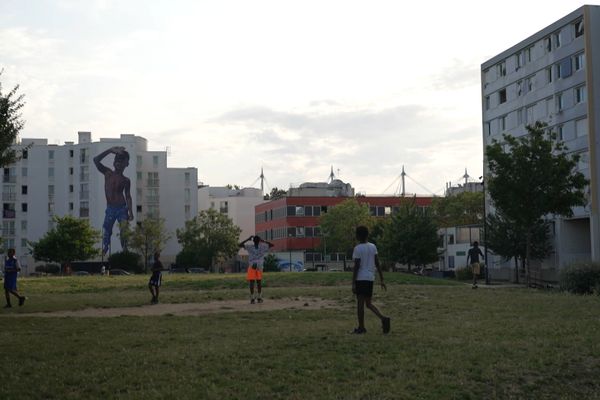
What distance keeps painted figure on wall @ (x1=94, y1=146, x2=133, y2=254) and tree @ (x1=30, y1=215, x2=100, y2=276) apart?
28.1 metres

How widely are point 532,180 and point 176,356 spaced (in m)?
33.5

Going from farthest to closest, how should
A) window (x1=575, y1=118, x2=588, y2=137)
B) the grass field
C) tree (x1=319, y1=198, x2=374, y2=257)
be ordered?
tree (x1=319, y1=198, x2=374, y2=257) < window (x1=575, y1=118, x2=588, y2=137) < the grass field

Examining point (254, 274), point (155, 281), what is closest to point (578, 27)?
point (254, 274)

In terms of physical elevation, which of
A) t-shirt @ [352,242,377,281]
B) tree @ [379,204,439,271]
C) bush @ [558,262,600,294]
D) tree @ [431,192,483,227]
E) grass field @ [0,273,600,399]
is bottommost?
grass field @ [0,273,600,399]

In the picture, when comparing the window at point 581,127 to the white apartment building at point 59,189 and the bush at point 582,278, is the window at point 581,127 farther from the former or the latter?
the white apartment building at point 59,189

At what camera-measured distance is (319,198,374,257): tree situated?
102 m

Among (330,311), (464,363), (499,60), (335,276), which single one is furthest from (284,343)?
(499,60)

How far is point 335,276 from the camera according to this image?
3956cm

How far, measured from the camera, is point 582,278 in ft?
94.2

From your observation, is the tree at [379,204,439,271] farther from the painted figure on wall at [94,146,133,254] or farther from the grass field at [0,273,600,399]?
the painted figure on wall at [94,146,133,254]

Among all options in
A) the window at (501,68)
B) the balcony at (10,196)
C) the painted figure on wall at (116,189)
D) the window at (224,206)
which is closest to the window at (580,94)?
the window at (501,68)

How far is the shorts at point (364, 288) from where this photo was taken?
42.0 feet

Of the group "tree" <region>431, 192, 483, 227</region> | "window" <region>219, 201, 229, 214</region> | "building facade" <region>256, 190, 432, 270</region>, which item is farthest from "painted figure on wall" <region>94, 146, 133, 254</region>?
"tree" <region>431, 192, 483, 227</region>

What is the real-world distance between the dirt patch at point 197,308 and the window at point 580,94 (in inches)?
1931
